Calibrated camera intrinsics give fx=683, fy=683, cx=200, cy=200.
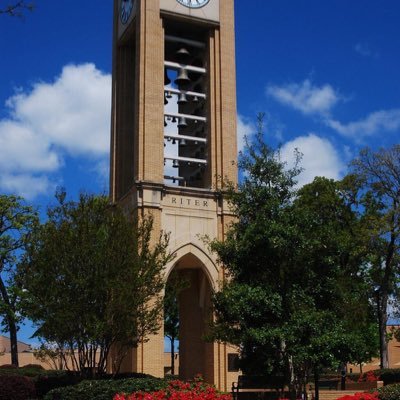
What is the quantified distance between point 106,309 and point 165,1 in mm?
18584

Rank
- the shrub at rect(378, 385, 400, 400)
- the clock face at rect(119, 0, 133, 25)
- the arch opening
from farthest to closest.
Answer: the clock face at rect(119, 0, 133, 25)
the arch opening
the shrub at rect(378, 385, 400, 400)

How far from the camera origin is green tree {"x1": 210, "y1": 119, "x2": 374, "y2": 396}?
720 inches

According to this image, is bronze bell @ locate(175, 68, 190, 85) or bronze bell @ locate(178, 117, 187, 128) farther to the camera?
bronze bell @ locate(175, 68, 190, 85)

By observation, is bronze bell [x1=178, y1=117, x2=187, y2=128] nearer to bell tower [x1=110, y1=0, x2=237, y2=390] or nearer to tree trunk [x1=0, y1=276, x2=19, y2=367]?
bell tower [x1=110, y1=0, x2=237, y2=390]

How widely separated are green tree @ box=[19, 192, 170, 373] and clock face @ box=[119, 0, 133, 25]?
16.6 m

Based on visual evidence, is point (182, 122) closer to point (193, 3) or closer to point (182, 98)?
point (182, 98)

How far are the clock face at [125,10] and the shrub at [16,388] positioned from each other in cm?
2175

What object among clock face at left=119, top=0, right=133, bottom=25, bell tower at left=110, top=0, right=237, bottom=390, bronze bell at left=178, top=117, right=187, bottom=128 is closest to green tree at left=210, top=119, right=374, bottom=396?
bell tower at left=110, top=0, right=237, bottom=390

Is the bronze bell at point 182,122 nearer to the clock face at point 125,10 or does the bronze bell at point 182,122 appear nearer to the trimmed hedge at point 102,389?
the clock face at point 125,10

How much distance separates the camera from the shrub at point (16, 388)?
70.4 feet

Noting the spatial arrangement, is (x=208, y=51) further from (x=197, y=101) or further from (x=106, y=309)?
(x=106, y=309)

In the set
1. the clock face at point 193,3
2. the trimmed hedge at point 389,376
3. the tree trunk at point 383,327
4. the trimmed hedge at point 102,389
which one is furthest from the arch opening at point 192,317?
the clock face at point 193,3

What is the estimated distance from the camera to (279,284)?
766 inches

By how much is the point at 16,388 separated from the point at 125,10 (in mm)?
23366
